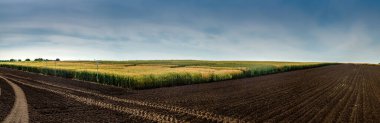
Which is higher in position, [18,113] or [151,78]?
[151,78]

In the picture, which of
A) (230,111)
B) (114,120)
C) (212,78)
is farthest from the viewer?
(212,78)

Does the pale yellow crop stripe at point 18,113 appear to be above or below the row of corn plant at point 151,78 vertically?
below

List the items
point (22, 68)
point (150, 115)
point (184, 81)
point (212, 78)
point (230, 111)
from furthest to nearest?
point (22, 68) → point (212, 78) → point (184, 81) → point (230, 111) → point (150, 115)

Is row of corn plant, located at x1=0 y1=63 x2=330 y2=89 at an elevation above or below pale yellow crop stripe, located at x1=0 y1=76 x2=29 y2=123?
above

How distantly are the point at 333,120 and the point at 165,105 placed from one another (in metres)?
6.87

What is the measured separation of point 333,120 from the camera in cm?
1183

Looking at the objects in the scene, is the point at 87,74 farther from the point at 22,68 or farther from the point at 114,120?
the point at 22,68

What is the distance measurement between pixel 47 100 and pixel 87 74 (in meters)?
17.7

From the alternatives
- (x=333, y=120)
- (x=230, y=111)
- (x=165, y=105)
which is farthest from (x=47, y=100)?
(x=333, y=120)

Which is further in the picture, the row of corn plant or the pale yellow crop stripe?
the row of corn plant

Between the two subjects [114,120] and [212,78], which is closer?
[114,120]

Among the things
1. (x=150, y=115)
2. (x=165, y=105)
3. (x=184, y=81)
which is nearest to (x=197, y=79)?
(x=184, y=81)

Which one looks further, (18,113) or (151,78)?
(151,78)

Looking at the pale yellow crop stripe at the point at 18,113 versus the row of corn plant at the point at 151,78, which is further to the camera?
the row of corn plant at the point at 151,78
